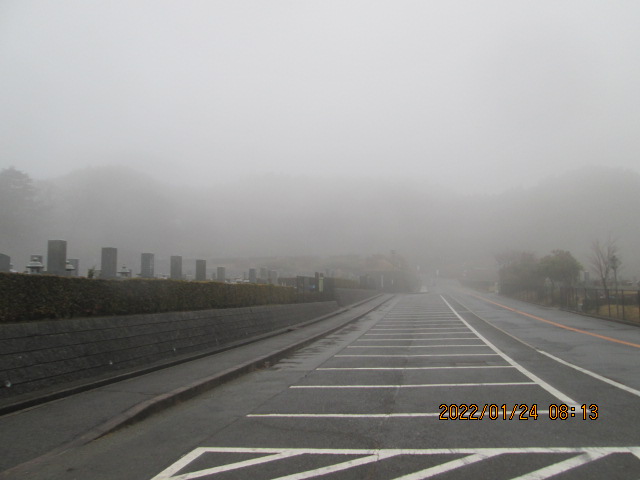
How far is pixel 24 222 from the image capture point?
36.2 meters

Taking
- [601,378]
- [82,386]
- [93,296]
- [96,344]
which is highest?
[93,296]

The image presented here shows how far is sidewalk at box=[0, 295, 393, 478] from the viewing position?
5.34 metres

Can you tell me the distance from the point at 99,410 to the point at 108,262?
5605 mm

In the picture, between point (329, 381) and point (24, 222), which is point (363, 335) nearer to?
point (329, 381)

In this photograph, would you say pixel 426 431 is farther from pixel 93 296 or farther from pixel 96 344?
pixel 93 296

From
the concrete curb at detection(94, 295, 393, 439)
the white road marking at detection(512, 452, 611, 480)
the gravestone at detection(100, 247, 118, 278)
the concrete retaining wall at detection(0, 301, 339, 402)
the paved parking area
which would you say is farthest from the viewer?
the gravestone at detection(100, 247, 118, 278)

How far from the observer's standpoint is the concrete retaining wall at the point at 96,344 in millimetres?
6816

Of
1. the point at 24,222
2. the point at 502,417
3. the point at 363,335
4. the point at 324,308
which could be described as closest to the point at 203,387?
the point at 502,417

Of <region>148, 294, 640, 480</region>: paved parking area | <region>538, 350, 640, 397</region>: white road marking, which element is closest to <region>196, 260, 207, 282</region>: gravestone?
<region>148, 294, 640, 480</region>: paved parking area

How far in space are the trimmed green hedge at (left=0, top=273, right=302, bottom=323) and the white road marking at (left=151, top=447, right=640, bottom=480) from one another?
3971 millimetres

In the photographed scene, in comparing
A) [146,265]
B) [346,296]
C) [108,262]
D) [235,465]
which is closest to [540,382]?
[235,465]

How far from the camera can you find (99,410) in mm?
6727

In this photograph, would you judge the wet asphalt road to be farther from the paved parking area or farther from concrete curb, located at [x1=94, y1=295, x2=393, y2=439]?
concrete curb, located at [x1=94, y1=295, x2=393, y2=439]

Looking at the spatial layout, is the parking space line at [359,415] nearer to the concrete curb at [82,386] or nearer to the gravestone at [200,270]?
the concrete curb at [82,386]
